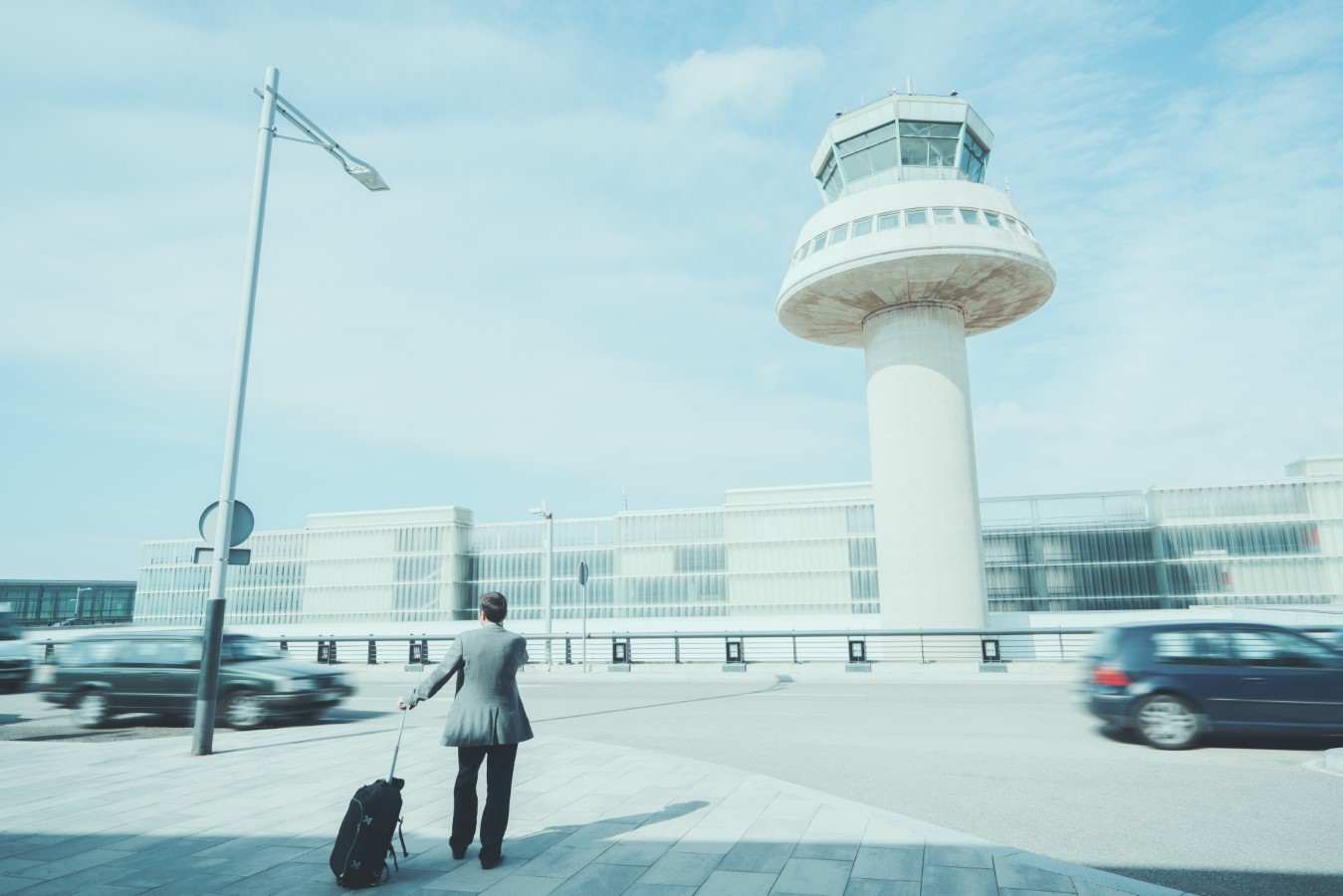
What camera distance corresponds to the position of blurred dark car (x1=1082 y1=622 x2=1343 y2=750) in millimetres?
8852

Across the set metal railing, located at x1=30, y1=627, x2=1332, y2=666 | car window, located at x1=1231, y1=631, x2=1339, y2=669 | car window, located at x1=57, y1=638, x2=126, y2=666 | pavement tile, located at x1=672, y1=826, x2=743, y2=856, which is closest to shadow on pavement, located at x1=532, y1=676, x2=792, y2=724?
metal railing, located at x1=30, y1=627, x2=1332, y2=666

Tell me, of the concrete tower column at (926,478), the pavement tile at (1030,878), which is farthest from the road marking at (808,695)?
the concrete tower column at (926,478)

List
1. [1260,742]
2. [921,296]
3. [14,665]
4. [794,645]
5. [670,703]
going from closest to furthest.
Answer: [1260,742], [670,703], [14,665], [794,645], [921,296]

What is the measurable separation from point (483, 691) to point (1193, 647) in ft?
27.8

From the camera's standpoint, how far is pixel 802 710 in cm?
1326

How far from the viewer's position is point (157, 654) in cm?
1273

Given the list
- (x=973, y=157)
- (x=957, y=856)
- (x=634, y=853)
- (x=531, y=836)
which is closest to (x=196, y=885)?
(x=531, y=836)

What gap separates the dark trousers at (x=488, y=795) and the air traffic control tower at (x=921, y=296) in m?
24.1

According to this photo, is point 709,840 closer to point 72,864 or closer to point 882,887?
point 882,887

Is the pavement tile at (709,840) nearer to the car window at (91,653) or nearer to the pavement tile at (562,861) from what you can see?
the pavement tile at (562,861)

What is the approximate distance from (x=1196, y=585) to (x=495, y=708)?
6842 cm

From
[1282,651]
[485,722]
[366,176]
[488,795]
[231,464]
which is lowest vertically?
[488,795]

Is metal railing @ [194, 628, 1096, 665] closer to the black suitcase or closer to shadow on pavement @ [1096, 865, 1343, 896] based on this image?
shadow on pavement @ [1096, 865, 1343, 896]

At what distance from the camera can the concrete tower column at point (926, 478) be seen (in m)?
27.1
